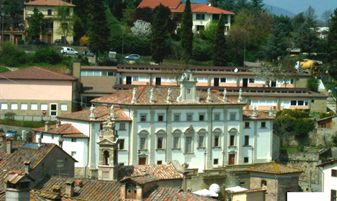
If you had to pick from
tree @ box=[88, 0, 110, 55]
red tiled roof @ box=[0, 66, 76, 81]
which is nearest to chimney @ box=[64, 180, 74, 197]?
red tiled roof @ box=[0, 66, 76, 81]

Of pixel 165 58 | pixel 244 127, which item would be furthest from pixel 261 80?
pixel 244 127

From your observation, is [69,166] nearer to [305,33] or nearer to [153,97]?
[153,97]

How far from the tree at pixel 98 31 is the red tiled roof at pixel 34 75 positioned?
499 inches

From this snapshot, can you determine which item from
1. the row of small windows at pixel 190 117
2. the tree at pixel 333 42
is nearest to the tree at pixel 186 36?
the tree at pixel 333 42

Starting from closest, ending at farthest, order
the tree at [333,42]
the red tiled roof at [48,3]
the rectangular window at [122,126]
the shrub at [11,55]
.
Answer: the rectangular window at [122,126] < the shrub at [11,55] < the tree at [333,42] < the red tiled roof at [48,3]

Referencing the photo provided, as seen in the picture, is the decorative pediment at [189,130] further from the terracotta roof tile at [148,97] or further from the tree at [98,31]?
the tree at [98,31]

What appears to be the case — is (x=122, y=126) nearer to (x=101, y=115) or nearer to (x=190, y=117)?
(x=101, y=115)

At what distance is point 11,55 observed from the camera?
76312 mm

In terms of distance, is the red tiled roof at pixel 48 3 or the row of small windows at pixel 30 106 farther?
the red tiled roof at pixel 48 3

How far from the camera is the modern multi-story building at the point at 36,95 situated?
214ft

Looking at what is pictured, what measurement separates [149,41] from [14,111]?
73.2 feet

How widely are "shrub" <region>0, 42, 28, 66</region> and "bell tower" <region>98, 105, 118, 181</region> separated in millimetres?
29239

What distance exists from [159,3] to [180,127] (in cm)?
4098

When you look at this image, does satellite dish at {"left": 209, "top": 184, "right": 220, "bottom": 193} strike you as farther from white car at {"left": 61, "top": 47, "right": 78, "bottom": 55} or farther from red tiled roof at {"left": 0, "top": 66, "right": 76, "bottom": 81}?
white car at {"left": 61, "top": 47, "right": 78, "bottom": 55}
